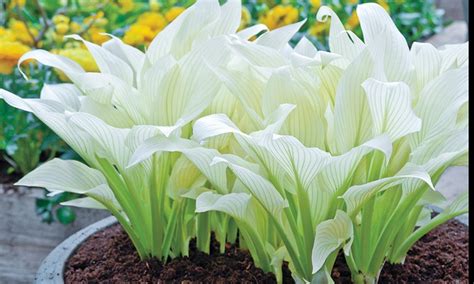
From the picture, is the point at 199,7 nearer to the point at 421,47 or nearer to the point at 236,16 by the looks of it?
the point at 236,16

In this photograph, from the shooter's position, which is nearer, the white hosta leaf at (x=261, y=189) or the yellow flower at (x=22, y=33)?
the white hosta leaf at (x=261, y=189)

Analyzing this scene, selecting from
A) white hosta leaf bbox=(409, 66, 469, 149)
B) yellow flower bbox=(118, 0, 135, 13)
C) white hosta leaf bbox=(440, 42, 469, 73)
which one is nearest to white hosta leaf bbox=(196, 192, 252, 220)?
white hosta leaf bbox=(409, 66, 469, 149)

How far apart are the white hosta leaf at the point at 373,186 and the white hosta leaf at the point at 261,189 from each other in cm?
7

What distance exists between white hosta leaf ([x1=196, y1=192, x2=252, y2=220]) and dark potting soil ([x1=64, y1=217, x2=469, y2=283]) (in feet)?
0.34

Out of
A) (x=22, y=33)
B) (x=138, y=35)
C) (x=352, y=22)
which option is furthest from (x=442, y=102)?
(x=352, y=22)

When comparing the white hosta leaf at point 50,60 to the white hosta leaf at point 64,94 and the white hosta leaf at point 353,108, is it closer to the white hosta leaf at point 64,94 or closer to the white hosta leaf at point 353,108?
the white hosta leaf at point 64,94

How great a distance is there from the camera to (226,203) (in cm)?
89

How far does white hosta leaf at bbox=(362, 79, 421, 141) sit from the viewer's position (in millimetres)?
807

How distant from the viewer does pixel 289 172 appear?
33.5 inches

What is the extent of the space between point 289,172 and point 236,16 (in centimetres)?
26

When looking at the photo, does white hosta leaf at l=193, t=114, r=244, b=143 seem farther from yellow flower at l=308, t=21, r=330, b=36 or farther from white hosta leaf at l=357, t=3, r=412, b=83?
yellow flower at l=308, t=21, r=330, b=36

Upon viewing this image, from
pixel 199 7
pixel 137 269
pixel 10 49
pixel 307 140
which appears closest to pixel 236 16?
pixel 199 7

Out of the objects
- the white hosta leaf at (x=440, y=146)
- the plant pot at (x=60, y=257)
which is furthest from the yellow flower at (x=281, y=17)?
the white hosta leaf at (x=440, y=146)

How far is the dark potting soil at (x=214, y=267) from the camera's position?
0.98 m
